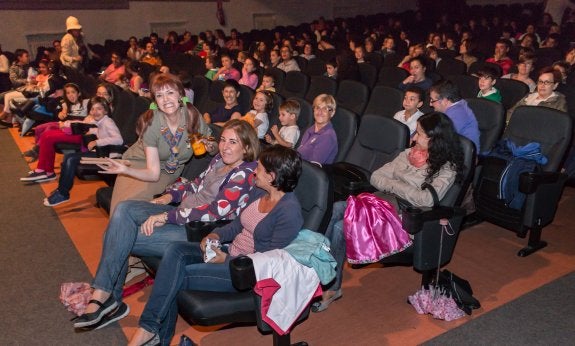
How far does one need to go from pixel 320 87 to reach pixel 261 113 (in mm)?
1101

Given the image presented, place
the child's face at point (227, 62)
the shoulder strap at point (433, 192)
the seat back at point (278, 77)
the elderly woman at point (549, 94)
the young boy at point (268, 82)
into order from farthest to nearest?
the child's face at point (227, 62)
the seat back at point (278, 77)
the young boy at point (268, 82)
the elderly woman at point (549, 94)
the shoulder strap at point (433, 192)

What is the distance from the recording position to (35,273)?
3.42m

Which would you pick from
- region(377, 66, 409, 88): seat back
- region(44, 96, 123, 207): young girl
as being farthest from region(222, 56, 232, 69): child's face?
region(44, 96, 123, 207): young girl

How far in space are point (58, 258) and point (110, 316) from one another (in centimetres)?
107

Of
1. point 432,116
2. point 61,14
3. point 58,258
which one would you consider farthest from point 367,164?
point 61,14

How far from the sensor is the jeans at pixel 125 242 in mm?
2666

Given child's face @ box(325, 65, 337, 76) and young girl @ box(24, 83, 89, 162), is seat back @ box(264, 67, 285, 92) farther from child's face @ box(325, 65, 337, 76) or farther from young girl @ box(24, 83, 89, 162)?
young girl @ box(24, 83, 89, 162)

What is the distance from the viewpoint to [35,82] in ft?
26.6

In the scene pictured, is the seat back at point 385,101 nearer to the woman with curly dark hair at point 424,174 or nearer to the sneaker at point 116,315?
the woman with curly dark hair at point 424,174

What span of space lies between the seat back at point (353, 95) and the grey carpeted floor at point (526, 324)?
257cm

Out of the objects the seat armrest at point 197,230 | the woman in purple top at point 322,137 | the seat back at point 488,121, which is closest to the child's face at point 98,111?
the woman in purple top at point 322,137

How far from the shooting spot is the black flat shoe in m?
2.61

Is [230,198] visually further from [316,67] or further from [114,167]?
[316,67]

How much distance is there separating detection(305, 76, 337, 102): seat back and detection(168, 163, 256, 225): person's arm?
286 cm
